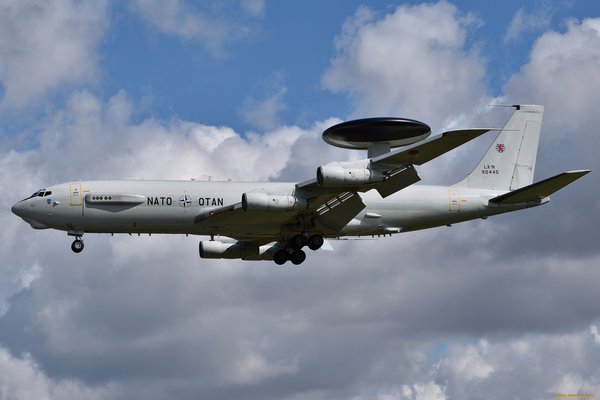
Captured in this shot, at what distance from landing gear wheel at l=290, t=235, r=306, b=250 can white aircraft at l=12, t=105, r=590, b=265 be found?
87 mm

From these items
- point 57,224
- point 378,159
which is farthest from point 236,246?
point 378,159

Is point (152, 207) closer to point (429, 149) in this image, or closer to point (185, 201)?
point (185, 201)

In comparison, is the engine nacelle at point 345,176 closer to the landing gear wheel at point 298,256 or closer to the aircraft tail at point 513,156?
Result: the landing gear wheel at point 298,256

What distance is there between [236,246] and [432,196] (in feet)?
46.6

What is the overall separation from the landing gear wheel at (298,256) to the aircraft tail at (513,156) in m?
11.2

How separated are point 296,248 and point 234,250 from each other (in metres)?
7.54

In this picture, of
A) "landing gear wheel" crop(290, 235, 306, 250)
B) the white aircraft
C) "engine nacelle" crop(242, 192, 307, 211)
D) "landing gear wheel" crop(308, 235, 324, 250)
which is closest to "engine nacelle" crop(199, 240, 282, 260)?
the white aircraft

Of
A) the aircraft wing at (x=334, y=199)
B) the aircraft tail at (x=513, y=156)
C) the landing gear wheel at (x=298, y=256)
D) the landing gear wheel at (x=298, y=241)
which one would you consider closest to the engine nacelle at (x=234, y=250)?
the aircraft wing at (x=334, y=199)

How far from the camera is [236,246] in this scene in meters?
72.6

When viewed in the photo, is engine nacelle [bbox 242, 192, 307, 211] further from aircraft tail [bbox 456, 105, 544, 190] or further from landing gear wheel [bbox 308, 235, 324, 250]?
aircraft tail [bbox 456, 105, 544, 190]

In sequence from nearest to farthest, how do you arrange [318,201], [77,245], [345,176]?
1. [345,176]
2. [318,201]
3. [77,245]

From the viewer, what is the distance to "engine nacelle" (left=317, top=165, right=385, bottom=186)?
5747 cm

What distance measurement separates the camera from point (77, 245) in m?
64.2

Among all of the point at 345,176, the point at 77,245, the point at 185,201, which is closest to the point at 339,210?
the point at 345,176
